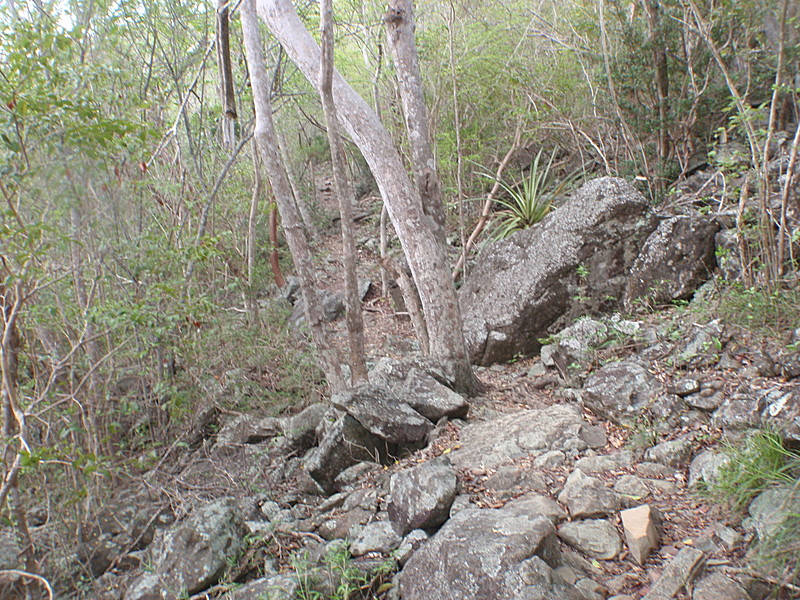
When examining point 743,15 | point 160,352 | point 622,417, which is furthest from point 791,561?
point 743,15

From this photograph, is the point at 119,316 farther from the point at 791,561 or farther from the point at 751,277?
the point at 751,277

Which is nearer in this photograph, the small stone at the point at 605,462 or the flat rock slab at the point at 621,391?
the small stone at the point at 605,462

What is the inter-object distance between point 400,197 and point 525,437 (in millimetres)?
2215

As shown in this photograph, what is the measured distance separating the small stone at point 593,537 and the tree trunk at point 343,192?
2493 millimetres

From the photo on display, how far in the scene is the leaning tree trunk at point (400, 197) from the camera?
4.79 metres

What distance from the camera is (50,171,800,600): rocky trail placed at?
2492 mm

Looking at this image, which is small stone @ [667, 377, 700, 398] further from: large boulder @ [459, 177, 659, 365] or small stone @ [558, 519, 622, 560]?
large boulder @ [459, 177, 659, 365]

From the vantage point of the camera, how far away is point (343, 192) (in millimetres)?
4527

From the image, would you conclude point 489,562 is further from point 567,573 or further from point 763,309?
point 763,309

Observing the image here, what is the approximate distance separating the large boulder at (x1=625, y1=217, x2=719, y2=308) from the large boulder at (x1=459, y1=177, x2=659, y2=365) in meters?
0.16

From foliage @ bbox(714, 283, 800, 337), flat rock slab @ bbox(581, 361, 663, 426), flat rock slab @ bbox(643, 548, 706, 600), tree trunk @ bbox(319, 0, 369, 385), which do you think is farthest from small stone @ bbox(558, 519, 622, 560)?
tree trunk @ bbox(319, 0, 369, 385)

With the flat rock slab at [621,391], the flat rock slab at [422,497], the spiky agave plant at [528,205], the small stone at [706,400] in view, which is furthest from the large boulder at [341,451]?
the spiky agave plant at [528,205]

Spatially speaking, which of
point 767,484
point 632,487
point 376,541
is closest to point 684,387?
point 632,487

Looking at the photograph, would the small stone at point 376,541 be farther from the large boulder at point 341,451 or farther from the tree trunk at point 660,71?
the tree trunk at point 660,71
